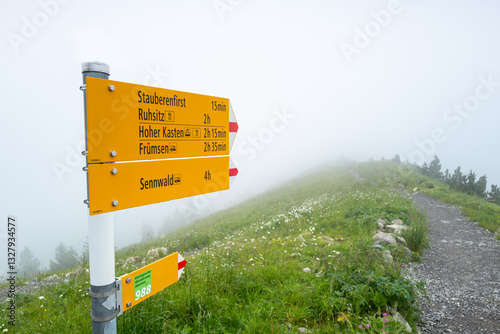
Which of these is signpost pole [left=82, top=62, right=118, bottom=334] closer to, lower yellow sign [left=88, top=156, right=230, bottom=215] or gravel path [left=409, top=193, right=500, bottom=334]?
lower yellow sign [left=88, top=156, right=230, bottom=215]

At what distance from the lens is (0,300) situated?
18.0 feet

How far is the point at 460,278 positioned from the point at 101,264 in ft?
24.4

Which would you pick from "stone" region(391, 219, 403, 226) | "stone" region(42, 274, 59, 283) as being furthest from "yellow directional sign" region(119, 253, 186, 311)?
"stone" region(391, 219, 403, 226)

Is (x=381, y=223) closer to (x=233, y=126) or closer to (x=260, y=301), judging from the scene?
(x=260, y=301)

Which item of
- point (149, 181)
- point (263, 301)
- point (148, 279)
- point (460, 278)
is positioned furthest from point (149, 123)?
point (460, 278)

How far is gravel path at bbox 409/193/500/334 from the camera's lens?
4.39 metres

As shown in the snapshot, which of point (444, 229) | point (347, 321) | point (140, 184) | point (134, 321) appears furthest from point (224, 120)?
point (444, 229)

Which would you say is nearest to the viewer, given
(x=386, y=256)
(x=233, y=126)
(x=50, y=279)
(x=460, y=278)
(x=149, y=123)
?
(x=149, y=123)

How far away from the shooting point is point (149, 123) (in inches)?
97.2

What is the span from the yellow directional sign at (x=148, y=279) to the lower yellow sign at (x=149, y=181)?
638 mm

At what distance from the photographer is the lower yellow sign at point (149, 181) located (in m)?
2.08

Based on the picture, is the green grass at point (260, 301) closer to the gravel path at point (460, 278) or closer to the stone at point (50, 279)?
the gravel path at point (460, 278)

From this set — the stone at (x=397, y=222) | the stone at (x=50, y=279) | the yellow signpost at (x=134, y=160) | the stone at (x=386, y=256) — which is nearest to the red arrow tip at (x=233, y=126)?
the yellow signpost at (x=134, y=160)

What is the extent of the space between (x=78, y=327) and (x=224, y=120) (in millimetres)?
3202
